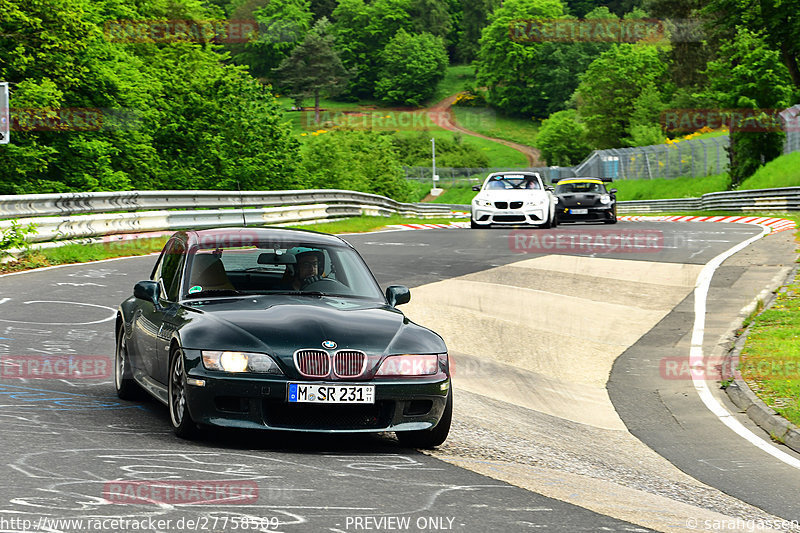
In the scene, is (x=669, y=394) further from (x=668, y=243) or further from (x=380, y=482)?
(x=668, y=243)

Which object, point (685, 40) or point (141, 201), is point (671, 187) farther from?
point (685, 40)

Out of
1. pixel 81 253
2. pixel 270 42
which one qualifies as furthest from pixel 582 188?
pixel 270 42

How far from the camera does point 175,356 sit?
22.8ft

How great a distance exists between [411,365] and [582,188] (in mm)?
29460

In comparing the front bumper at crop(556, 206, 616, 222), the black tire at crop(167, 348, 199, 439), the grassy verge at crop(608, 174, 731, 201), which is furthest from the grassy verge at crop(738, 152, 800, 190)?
the black tire at crop(167, 348, 199, 439)

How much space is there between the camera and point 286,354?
21.5ft

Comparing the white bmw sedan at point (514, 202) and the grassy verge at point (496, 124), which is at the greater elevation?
the grassy verge at point (496, 124)

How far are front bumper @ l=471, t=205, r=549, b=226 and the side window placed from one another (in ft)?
74.1

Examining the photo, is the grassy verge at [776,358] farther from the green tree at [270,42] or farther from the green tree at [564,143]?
the green tree at [270,42]

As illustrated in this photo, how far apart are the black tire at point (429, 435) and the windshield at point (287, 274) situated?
4.18 ft

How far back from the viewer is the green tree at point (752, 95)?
52.2 meters

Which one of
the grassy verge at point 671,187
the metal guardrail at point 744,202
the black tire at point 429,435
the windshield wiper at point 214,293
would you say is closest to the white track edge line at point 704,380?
the black tire at point 429,435

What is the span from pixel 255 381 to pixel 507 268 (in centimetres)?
1391

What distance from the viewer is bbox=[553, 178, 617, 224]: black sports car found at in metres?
34.8
